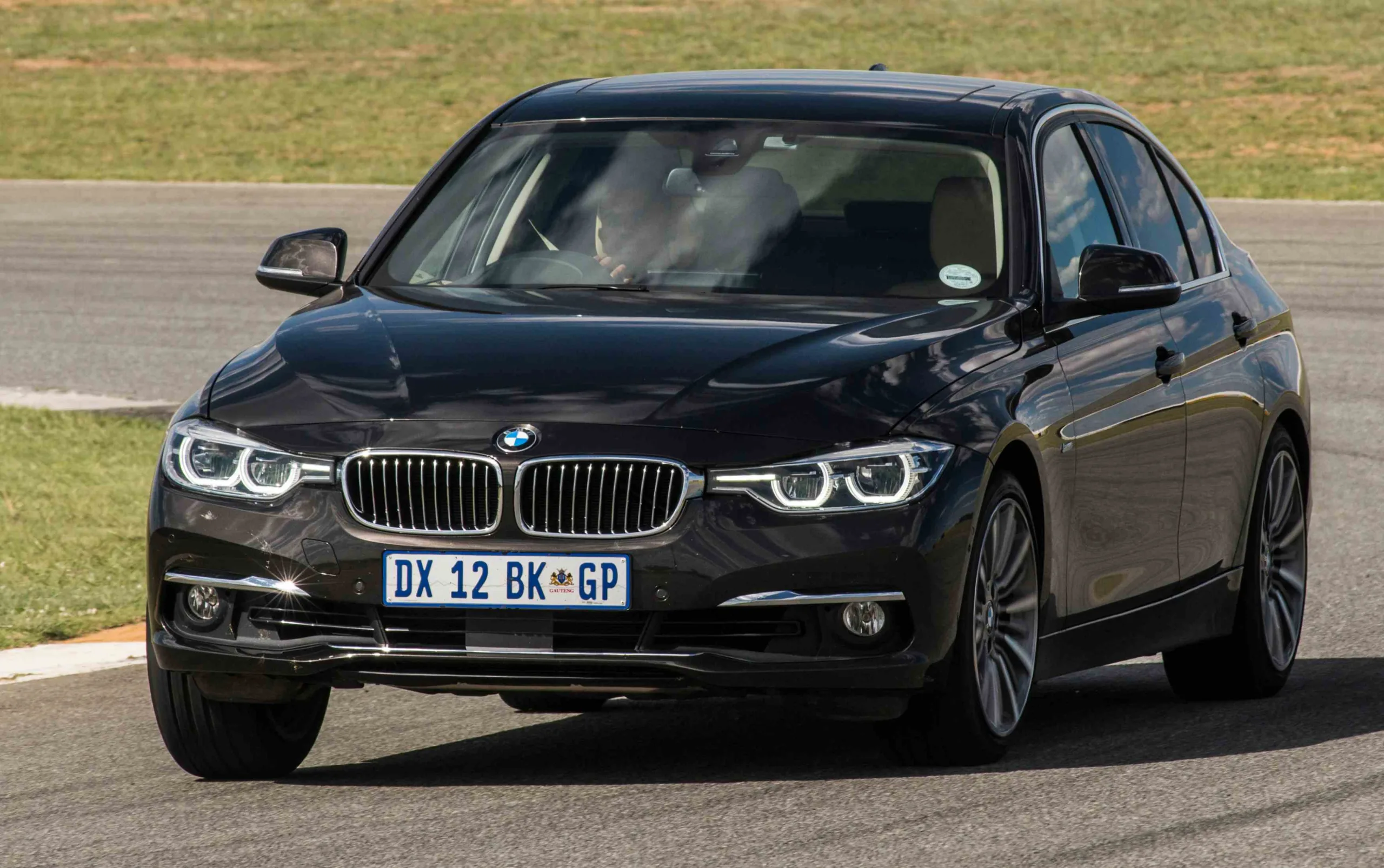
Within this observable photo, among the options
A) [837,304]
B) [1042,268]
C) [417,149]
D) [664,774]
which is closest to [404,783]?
[664,774]

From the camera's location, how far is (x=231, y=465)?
19.2 ft

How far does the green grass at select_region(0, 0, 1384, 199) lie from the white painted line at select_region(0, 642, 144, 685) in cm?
2767

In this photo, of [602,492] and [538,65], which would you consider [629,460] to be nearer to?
[602,492]

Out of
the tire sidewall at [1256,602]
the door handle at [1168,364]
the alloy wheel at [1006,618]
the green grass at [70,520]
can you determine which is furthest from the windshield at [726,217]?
the green grass at [70,520]

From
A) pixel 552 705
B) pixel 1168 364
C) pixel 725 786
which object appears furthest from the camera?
pixel 552 705

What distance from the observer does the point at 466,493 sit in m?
5.68

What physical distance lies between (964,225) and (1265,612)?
179 centimetres

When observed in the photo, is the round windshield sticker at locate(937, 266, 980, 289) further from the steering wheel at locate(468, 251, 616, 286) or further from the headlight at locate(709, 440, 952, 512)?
the headlight at locate(709, 440, 952, 512)

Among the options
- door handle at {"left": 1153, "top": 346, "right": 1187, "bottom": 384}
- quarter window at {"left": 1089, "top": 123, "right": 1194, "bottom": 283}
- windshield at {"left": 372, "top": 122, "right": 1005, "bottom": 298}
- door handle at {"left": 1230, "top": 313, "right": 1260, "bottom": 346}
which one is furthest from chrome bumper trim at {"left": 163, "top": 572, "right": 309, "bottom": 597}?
door handle at {"left": 1230, "top": 313, "right": 1260, "bottom": 346}

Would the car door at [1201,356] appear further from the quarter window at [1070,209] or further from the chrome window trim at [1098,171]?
the quarter window at [1070,209]

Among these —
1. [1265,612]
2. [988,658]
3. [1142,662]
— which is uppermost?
[988,658]

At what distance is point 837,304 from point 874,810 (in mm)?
1404

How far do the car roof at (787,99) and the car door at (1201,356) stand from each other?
51 cm

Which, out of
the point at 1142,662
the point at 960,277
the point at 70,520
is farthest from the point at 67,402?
the point at 960,277
